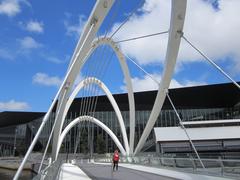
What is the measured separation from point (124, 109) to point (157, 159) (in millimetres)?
47804

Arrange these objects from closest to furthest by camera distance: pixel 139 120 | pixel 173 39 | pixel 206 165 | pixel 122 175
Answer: pixel 206 165, pixel 122 175, pixel 173 39, pixel 139 120

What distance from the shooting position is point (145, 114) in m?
67.3

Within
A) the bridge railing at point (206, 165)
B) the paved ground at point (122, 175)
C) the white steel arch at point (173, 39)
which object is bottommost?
the paved ground at point (122, 175)

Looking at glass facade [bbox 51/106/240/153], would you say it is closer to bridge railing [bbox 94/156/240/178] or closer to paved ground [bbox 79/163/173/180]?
bridge railing [bbox 94/156/240/178]

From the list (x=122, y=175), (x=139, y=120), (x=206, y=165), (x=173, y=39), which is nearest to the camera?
(x=206, y=165)

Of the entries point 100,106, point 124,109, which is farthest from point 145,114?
point 100,106

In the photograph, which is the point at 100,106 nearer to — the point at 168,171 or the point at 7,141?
the point at 7,141

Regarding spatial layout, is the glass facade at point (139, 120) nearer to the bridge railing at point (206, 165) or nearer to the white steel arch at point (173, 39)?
the white steel arch at point (173, 39)

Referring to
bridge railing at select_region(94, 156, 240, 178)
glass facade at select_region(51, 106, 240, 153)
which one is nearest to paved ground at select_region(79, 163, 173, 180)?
bridge railing at select_region(94, 156, 240, 178)

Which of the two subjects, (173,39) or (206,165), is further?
(173,39)

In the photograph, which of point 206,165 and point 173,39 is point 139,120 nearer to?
point 173,39

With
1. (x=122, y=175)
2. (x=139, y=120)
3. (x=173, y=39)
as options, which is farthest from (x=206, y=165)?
(x=139, y=120)

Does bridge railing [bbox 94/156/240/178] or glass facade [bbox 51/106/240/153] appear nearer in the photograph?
bridge railing [bbox 94/156/240/178]

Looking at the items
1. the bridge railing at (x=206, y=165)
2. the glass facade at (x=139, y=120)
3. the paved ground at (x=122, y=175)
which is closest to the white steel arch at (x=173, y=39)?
the bridge railing at (x=206, y=165)
